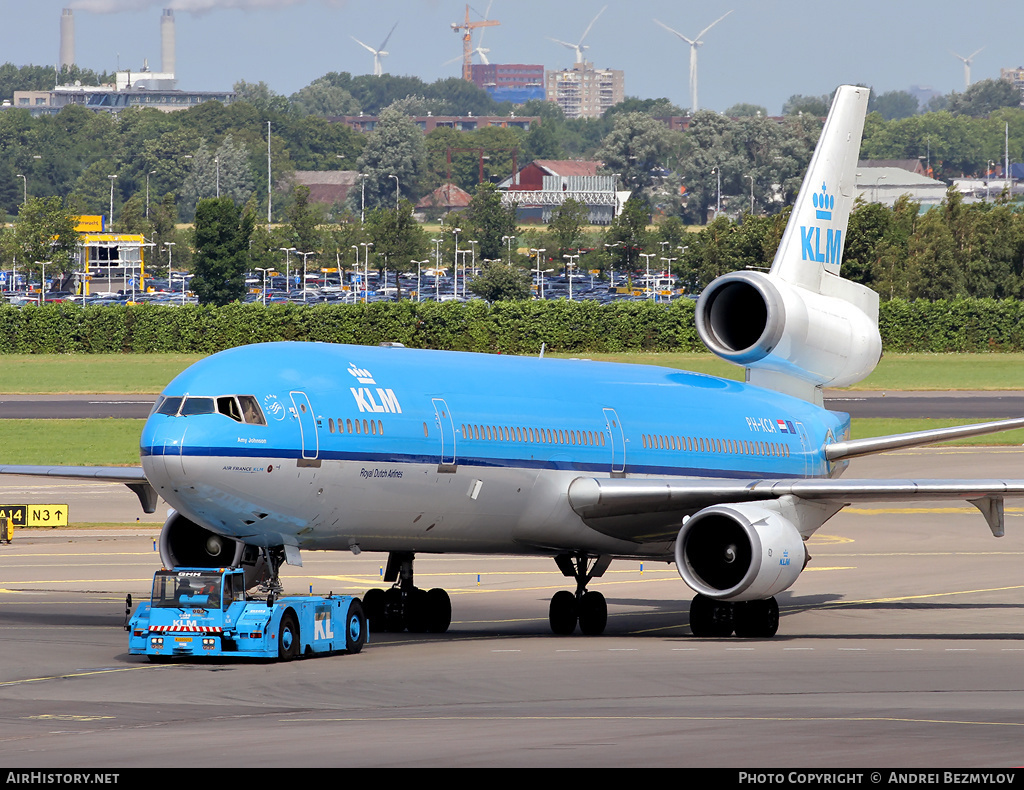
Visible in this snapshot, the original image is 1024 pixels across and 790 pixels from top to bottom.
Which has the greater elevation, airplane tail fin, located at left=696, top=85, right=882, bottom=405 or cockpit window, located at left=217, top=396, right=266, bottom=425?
airplane tail fin, located at left=696, top=85, right=882, bottom=405

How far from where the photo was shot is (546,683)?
72.8ft

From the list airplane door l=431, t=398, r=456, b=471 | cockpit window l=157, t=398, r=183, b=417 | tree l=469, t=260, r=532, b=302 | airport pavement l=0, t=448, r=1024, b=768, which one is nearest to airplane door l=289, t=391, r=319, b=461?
cockpit window l=157, t=398, r=183, b=417

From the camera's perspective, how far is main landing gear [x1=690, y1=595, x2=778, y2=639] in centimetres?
2912

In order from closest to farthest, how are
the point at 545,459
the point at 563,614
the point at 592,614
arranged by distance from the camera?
the point at 545,459 → the point at 563,614 → the point at 592,614

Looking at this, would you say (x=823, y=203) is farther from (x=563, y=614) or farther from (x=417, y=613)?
(x=417, y=613)

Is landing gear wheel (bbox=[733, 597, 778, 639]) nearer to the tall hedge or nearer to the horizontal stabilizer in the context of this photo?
the horizontal stabilizer

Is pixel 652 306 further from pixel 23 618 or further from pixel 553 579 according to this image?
pixel 23 618

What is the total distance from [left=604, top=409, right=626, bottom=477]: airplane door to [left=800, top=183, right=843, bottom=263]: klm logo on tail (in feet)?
27.7

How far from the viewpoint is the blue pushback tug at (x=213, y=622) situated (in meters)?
24.1

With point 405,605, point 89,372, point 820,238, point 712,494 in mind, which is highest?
point 820,238

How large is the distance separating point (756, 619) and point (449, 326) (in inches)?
3787

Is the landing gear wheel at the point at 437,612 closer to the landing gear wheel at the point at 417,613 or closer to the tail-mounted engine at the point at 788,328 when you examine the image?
the landing gear wheel at the point at 417,613

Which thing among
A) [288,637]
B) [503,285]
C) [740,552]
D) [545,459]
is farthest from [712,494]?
[503,285]

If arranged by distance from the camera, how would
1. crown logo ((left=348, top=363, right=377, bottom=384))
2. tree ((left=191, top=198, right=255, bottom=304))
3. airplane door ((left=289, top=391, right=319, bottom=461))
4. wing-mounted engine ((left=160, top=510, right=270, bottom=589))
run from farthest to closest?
1. tree ((left=191, top=198, right=255, bottom=304))
2. wing-mounted engine ((left=160, top=510, right=270, bottom=589))
3. crown logo ((left=348, top=363, right=377, bottom=384))
4. airplane door ((left=289, top=391, right=319, bottom=461))
